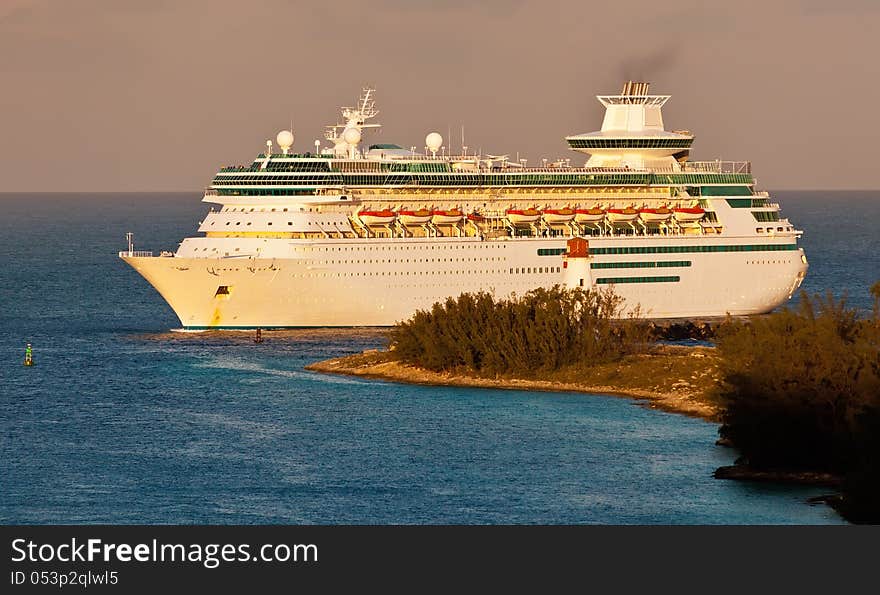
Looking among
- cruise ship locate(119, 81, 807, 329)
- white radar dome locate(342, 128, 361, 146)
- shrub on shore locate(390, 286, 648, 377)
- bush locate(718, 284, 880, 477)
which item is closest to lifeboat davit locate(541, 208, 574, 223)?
cruise ship locate(119, 81, 807, 329)

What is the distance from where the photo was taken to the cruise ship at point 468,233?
7962 centimetres

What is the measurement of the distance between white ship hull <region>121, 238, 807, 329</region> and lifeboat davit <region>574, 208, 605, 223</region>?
94.0 inches

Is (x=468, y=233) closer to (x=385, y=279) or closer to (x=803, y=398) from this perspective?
(x=385, y=279)

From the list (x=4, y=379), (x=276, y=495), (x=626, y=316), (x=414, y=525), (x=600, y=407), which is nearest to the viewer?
(x=414, y=525)

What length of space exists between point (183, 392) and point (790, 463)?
71.2ft

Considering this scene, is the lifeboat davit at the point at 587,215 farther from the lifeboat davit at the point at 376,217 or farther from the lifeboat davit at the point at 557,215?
the lifeboat davit at the point at 376,217

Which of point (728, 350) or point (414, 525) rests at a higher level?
point (728, 350)

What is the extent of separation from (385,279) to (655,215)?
13955mm

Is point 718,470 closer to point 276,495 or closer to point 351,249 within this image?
point 276,495

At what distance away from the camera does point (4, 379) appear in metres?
67.1

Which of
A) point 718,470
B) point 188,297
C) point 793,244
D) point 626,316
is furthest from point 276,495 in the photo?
point 793,244

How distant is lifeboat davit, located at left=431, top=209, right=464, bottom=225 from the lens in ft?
278

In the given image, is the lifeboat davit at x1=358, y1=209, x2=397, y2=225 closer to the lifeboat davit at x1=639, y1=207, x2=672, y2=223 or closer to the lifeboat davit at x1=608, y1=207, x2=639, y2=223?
the lifeboat davit at x1=608, y1=207, x2=639, y2=223

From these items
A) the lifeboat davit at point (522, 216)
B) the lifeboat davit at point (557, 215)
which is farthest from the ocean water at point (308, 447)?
the lifeboat davit at point (557, 215)
